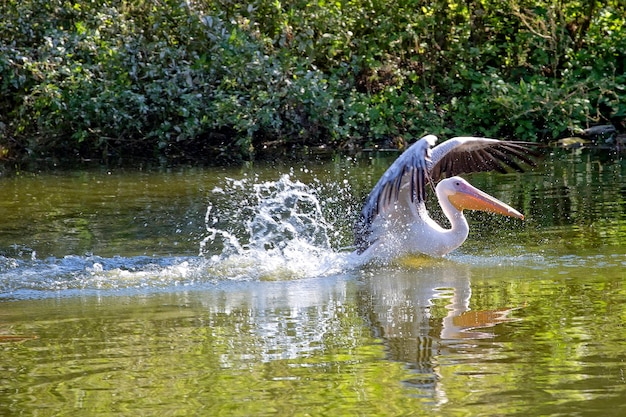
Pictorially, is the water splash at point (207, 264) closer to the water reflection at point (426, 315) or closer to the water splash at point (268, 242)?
the water splash at point (268, 242)

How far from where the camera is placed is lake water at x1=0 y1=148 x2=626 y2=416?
4188mm

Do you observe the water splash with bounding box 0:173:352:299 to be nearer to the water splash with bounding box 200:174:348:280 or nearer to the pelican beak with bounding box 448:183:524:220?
the water splash with bounding box 200:174:348:280

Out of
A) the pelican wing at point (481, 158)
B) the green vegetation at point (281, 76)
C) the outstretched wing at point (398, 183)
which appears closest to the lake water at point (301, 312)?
the outstretched wing at point (398, 183)

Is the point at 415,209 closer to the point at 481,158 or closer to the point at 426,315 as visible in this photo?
the point at 481,158

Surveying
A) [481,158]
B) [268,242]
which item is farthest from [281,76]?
[268,242]

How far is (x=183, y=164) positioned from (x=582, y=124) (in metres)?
5.33

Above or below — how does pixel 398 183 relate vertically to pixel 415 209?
above

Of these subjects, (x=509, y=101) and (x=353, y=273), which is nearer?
A: (x=353, y=273)

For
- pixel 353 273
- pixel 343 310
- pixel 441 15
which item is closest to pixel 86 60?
pixel 441 15

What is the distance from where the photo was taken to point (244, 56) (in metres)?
15.1

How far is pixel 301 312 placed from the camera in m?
5.83

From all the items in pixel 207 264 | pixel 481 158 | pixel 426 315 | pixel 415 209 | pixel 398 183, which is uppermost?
pixel 481 158

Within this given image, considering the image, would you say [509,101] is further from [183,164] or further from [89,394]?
[89,394]

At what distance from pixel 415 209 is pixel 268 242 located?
113 centimetres
